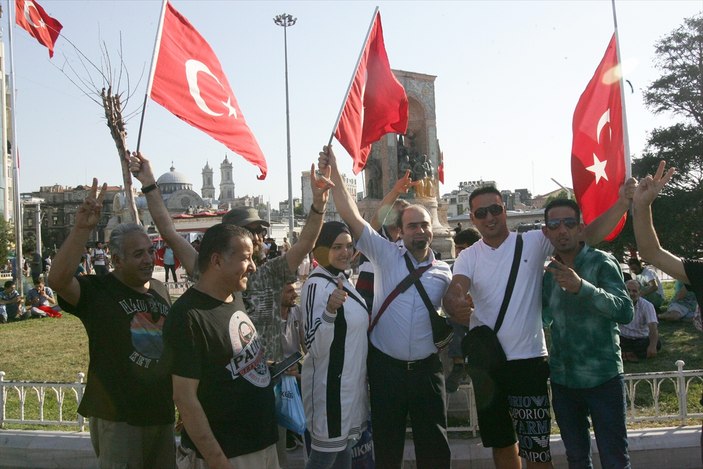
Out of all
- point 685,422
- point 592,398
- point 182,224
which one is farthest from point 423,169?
point 182,224

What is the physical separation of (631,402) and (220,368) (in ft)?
12.7

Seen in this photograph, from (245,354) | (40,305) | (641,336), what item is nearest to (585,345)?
(245,354)

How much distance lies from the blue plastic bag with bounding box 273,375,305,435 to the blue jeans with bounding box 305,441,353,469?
18 cm

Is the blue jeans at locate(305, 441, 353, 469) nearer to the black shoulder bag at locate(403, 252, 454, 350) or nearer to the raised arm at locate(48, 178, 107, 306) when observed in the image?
the black shoulder bag at locate(403, 252, 454, 350)

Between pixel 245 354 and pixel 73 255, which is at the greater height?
pixel 73 255

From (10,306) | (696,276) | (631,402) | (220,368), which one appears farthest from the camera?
(10,306)

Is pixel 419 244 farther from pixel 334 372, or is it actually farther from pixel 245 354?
pixel 245 354

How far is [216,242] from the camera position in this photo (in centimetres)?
291

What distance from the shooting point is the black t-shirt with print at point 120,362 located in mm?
3318

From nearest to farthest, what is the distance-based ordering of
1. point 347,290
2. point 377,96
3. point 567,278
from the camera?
point 567,278 < point 347,290 < point 377,96

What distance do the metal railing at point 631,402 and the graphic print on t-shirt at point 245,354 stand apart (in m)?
2.68

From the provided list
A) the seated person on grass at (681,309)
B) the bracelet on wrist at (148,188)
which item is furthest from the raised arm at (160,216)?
the seated person on grass at (681,309)

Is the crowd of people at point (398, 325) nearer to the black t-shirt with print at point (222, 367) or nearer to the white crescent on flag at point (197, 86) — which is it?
the black t-shirt with print at point (222, 367)

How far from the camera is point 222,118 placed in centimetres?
484
